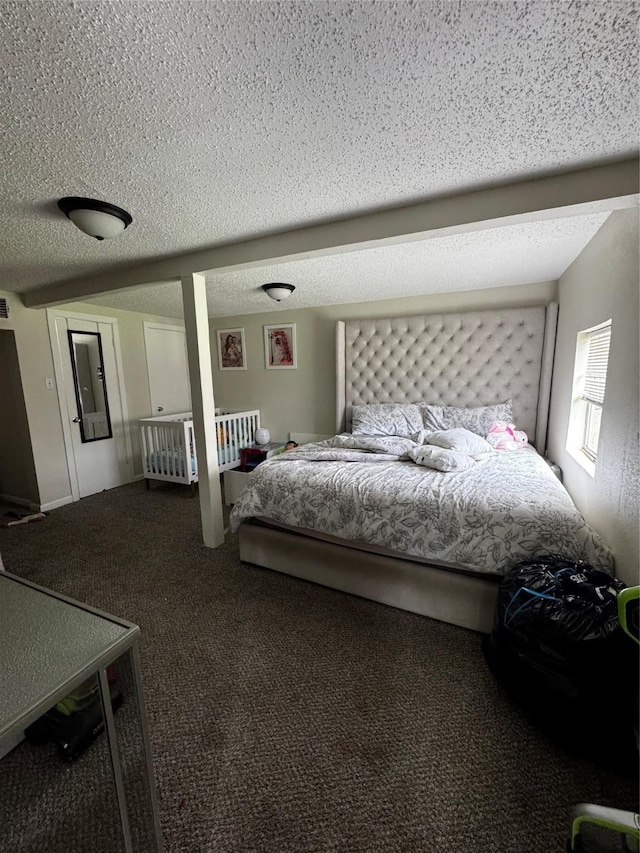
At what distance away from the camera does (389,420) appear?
143 inches

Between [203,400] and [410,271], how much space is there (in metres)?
2.06

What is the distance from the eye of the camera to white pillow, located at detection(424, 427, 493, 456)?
2721 mm

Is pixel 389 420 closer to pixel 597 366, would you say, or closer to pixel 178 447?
pixel 597 366

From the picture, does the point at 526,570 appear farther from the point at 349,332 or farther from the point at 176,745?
the point at 349,332

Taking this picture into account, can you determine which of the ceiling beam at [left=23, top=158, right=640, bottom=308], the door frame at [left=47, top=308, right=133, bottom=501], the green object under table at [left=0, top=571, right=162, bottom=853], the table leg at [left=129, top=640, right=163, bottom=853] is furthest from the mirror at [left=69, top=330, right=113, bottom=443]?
the table leg at [left=129, top=640, right=163, bottom=853]

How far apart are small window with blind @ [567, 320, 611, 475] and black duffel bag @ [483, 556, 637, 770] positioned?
100cm

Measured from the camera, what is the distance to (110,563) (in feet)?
8.57

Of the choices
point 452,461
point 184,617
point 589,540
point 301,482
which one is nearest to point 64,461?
point 184,617

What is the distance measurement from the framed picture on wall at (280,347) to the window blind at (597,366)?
10.0 ft

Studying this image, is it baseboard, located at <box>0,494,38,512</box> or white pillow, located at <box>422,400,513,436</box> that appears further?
baseboard, located at <box>0,494,38,512</box>

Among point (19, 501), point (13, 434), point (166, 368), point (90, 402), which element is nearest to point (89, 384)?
point (90, 402)

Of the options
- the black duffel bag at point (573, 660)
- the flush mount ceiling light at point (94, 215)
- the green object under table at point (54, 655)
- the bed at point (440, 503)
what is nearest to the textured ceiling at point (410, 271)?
the bed at point (440, 503)

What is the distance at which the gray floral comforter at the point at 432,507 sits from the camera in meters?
1.68

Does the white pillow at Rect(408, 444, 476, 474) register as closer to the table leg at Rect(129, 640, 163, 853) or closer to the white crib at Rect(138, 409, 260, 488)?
the table leg at Rect(129, 640, 163, 853)
